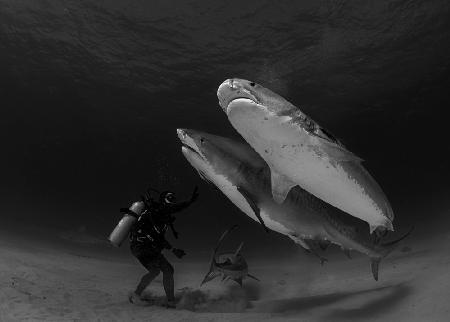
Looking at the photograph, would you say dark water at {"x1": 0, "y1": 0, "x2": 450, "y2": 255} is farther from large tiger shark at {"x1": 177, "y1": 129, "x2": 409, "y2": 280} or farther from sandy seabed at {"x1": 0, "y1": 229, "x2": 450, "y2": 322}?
large tiger shark at {"x1": 177, "y1": 129, "x2": 409, "y2": 280}

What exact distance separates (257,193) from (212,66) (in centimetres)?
2040

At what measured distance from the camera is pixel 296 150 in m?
3.48

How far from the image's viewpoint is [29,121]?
158ft

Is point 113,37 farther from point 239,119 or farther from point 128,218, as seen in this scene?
point 239,119

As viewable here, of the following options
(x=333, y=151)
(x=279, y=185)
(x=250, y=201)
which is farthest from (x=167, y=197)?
(x=333, y=151)

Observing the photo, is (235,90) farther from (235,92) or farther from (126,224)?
(126,224)

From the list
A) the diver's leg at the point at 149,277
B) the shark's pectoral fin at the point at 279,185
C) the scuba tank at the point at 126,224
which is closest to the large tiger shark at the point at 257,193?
the shark's pectoral fin at the point at 279,185

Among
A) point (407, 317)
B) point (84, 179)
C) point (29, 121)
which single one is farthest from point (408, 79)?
point (84, 179)

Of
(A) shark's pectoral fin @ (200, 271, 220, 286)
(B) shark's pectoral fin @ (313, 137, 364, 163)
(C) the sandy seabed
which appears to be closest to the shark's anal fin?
(B) shark's pectoral fin @ (313, 137, 364, 163)

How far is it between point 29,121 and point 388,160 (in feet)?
167

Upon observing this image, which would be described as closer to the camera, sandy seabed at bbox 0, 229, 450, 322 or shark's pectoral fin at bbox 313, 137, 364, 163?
shark's pectoral fin at bbox 313, 137, 364, 163

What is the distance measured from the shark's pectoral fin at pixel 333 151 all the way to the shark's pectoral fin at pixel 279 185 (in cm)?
64

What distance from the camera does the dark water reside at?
19.1 metres

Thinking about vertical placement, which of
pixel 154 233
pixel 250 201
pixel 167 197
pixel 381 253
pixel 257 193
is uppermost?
pixel 167 197
